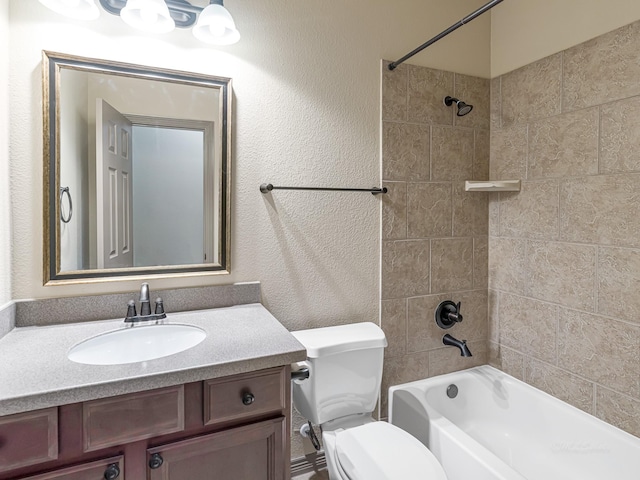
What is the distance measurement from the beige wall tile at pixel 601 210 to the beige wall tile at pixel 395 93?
35.0 inches

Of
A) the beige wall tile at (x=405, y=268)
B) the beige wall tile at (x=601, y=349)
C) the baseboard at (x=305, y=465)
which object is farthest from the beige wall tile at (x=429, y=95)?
the baseboard at (x=305, y=465)

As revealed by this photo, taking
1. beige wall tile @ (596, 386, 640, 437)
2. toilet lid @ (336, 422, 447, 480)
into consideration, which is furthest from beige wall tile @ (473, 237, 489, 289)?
toilet lid @ (336, 422, 447, 480)

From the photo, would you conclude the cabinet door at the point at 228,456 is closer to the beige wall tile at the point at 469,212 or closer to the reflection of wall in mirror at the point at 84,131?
the reflection of wall in mirror at the point at 84,131

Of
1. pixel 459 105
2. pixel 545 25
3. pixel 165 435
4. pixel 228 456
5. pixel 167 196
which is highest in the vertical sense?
pixel 545 25

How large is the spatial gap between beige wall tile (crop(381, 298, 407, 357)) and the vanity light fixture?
145 centimetres

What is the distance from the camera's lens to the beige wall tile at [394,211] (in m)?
1.97

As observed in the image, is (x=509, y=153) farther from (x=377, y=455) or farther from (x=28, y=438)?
(x=28, y=438)

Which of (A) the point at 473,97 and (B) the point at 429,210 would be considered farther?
(A) the point at 473,97

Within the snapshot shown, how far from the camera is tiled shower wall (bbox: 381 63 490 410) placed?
199 centimetres

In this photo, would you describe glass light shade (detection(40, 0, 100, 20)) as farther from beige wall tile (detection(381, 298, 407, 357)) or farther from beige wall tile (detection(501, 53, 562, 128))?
beige wall tile (detection(501, 53, 562, 128))

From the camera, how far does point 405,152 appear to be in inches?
78.7

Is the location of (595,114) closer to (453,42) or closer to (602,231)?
(602,231)

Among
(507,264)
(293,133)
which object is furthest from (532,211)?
(293,133)

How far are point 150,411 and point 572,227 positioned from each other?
1938 mm
